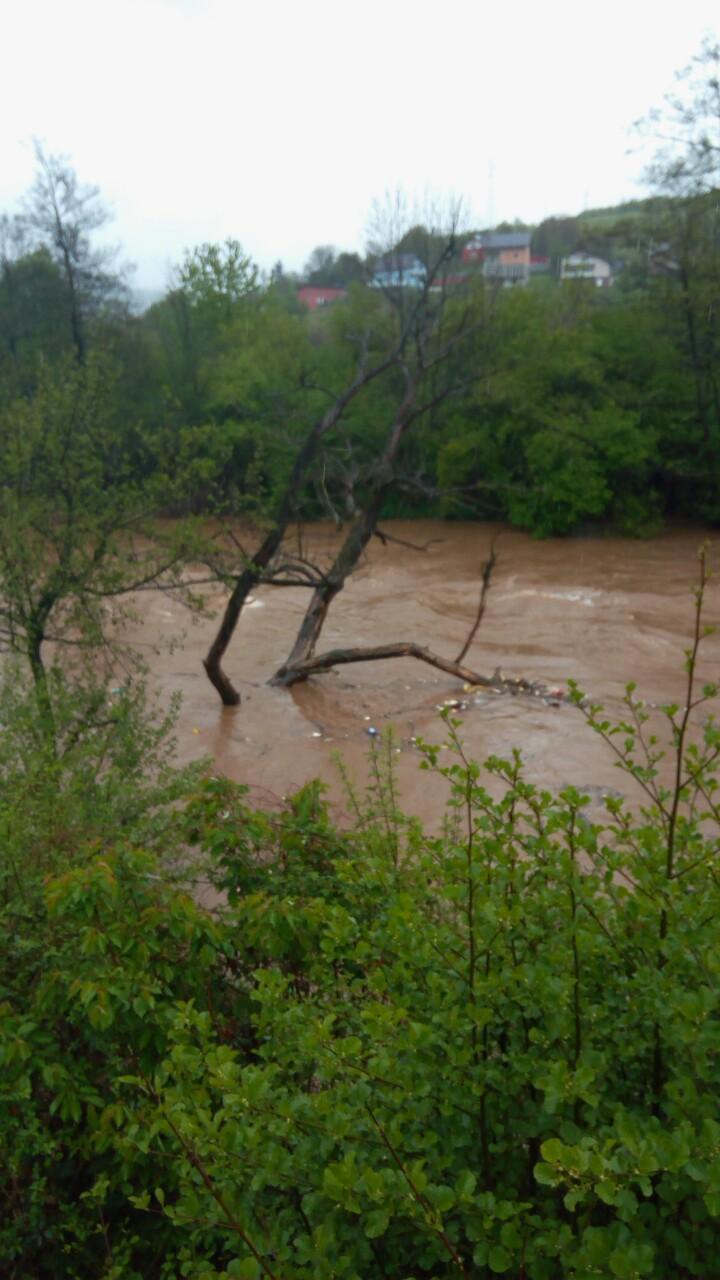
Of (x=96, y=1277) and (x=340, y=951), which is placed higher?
(x=340, y=951)

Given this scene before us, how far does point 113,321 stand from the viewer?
95.1ft

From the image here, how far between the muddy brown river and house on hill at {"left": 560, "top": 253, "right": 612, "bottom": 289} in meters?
9.59

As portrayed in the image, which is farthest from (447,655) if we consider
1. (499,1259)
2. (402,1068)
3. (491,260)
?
(491,260)

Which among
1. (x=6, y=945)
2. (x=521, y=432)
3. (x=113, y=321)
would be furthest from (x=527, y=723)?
(x=113, y=321)

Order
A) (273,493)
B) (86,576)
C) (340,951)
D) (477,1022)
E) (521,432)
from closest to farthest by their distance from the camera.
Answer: (477,1022)
(340,951)
(86,576)
(521,432)
(273,493)

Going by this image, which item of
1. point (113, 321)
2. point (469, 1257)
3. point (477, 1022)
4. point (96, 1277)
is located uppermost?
point (113, 321)

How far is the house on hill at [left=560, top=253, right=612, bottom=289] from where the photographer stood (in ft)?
100

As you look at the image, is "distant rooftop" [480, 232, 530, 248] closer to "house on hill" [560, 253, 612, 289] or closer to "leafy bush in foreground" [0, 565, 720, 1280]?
"house on hill" [560, 253, 612, 289]

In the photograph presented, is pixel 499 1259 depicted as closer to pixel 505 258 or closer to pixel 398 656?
pixel 398 656

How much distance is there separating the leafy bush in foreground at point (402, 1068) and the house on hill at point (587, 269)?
27996mm

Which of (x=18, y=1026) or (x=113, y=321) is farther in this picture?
(x=113, y=321)

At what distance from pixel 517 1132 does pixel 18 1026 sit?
176 cm

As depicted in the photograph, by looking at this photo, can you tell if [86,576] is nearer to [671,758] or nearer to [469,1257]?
[671,758]

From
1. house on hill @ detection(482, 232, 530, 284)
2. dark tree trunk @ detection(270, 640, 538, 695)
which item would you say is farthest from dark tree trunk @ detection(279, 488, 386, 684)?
house on hill @ detection(482, 232, 530, 284)
